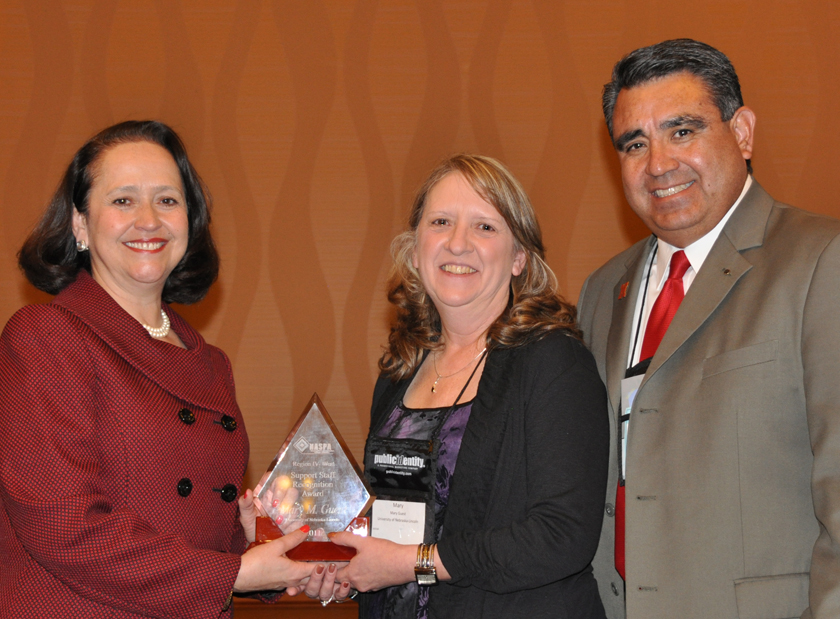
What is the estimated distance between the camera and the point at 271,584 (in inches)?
70.2

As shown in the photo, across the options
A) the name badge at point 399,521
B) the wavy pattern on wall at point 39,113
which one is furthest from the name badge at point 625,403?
the wavy pattern on wall at point 39,113

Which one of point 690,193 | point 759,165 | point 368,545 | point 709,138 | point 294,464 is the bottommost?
point 368,545

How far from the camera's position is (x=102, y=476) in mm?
1641

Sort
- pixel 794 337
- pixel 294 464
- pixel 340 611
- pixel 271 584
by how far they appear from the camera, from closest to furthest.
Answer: pixel 794 337 → pixel 271 584 → pixel 294 464 → pixel 340 611

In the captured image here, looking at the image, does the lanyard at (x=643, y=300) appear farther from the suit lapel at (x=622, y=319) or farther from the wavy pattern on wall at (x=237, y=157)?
the wavy pattern on wall at (x=237, y=157)

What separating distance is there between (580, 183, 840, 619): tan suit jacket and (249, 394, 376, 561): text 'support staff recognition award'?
2.26 feet

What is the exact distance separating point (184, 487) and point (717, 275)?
1356 mm

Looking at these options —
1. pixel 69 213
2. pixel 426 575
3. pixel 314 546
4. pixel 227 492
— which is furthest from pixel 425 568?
pixel 69 213

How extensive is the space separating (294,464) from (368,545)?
0.30 metres

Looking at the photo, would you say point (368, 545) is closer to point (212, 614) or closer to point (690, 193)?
point (212, 614)

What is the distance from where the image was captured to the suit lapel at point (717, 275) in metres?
1.71

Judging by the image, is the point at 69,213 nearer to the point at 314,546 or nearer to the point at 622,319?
the point at 314,546

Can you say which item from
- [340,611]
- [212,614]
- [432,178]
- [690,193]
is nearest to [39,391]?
[212,614]

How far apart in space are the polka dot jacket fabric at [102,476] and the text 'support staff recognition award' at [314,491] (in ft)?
0.41
